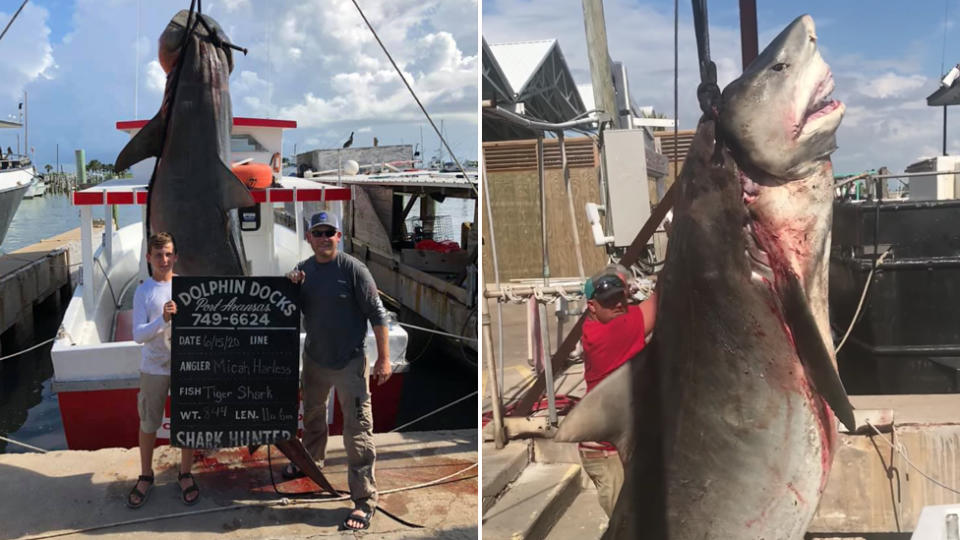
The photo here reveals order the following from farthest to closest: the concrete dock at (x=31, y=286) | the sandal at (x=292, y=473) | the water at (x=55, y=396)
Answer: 1. the concrete dock at (x=31, y=286)
2. the water at (x=55, y=396)
3. the sandal at (x=292, y=473)

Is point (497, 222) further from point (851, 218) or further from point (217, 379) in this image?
point (851, 218)

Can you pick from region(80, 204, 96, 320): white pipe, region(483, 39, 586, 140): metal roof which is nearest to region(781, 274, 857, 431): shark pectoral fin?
region(483, 39, 586, 140): metal roof

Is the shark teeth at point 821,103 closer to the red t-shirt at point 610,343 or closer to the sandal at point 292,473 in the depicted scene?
the red t-shirt at point 610,343

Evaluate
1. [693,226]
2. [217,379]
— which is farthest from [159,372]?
[693,226]

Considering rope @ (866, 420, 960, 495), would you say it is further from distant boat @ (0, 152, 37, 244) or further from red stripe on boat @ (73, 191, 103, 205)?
distant boat @ (0, 152, 37, 244)

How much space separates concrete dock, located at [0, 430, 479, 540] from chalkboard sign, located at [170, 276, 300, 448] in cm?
28

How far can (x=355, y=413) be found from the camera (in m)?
3.42

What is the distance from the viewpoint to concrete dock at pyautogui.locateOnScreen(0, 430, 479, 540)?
327 cm

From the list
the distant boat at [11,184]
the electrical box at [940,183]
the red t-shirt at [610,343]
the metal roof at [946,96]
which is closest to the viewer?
the red t-shirt at [610,343]

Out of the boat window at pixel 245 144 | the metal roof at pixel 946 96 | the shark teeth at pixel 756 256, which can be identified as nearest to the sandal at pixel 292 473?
the shark teeth at pixel 756 256

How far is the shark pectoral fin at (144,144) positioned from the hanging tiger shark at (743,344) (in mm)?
2635

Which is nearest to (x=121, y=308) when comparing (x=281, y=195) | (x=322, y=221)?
(x=281, y=195)

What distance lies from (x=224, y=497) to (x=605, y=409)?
1.99m

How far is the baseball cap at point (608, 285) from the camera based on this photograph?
2578 mm
